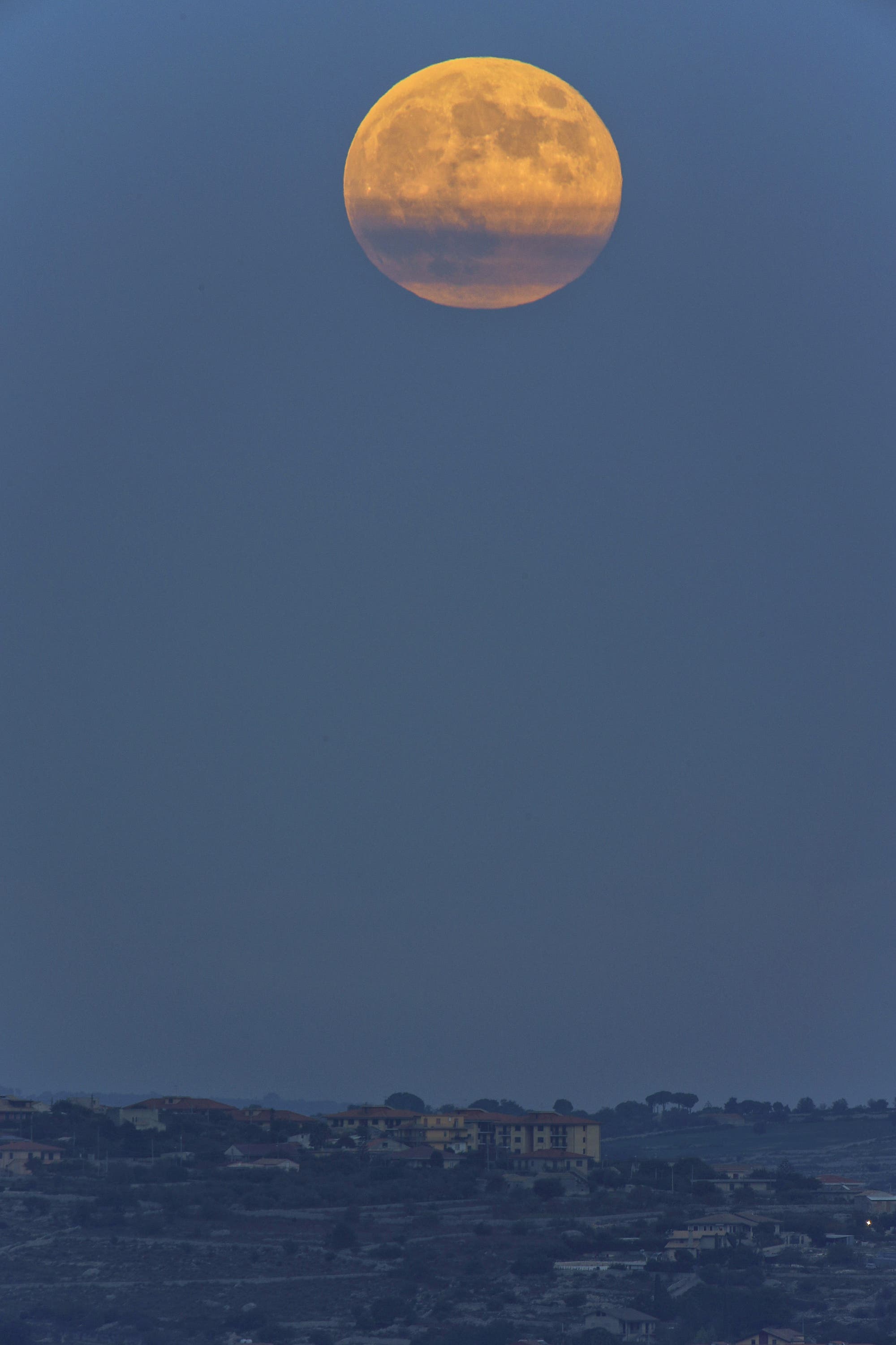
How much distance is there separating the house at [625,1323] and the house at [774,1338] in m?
3.05

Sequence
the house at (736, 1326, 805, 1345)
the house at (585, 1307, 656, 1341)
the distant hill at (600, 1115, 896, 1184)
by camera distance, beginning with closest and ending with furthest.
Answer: the house at (736, 1326, 805, 1345) < the house at (585, 1307, 656, 1341) < the distant hill at (600, 1115, 896, 1184)

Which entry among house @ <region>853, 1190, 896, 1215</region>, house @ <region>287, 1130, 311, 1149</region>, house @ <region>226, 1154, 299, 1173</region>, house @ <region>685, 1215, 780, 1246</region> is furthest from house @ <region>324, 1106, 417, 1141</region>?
house @ <region>685, 1215, 780, 1246</region>

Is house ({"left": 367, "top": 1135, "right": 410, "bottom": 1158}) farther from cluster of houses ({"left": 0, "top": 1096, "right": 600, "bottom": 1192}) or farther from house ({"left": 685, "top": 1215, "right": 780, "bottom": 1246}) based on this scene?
house ({"left": 685, "top": 1215, "right": 780, "bottom": 1246})

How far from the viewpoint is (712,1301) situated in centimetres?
5969

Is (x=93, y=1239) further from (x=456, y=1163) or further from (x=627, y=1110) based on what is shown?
(x=627, y=1110)

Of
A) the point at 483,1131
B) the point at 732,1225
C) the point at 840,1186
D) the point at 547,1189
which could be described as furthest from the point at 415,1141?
the point at 732,1225

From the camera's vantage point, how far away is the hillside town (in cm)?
5766

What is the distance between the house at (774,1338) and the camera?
54906mm

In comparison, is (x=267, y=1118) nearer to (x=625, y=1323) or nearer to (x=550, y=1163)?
(x=550, y=1163)

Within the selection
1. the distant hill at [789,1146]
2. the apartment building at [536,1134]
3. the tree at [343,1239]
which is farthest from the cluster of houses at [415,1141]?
the tree at [343,1239]

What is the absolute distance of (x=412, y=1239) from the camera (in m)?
68.2

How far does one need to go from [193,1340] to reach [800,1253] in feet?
79.3

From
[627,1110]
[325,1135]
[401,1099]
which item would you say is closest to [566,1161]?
[325,1135]

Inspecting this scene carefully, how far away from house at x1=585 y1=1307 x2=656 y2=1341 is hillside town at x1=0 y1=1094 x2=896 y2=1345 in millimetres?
73
